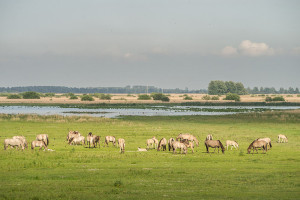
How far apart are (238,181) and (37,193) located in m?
8.56

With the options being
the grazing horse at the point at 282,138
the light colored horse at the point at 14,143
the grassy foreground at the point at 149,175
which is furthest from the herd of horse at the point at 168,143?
the grazing horse at the point at 282,138

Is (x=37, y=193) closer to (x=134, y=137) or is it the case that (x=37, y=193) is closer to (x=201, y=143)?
(x=201, y=143)

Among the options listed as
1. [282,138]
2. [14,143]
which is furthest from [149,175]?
[282,138]

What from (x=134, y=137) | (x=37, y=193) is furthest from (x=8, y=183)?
(x=134, y=137)

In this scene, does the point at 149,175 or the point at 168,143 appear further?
the point at 168,143

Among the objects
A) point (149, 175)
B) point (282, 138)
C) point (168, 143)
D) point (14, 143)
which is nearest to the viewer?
point (149, 175)

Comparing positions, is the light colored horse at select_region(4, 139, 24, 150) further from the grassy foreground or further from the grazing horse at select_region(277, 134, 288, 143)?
the grazing horse at select_region(277, 134, 288, 143)

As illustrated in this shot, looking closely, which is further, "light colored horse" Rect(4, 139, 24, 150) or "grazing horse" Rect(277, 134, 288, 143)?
"grazing horse" Rect(277, 134, 288, 143)

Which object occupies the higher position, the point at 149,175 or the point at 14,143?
the point at 14,143

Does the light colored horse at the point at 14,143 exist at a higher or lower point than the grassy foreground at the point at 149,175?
higher

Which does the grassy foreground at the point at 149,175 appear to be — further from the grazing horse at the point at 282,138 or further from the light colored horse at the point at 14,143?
the grazing horse at the point at 282,138

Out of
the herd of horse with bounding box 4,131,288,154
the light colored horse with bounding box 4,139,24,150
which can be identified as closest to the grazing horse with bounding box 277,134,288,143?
the herd of horse with bounding box 4,131,288,154

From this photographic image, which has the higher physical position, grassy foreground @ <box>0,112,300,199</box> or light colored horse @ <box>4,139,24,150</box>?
light colored horse @ <box>4,139,24,150</box>

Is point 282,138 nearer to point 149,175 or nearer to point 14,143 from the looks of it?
point 149,175
